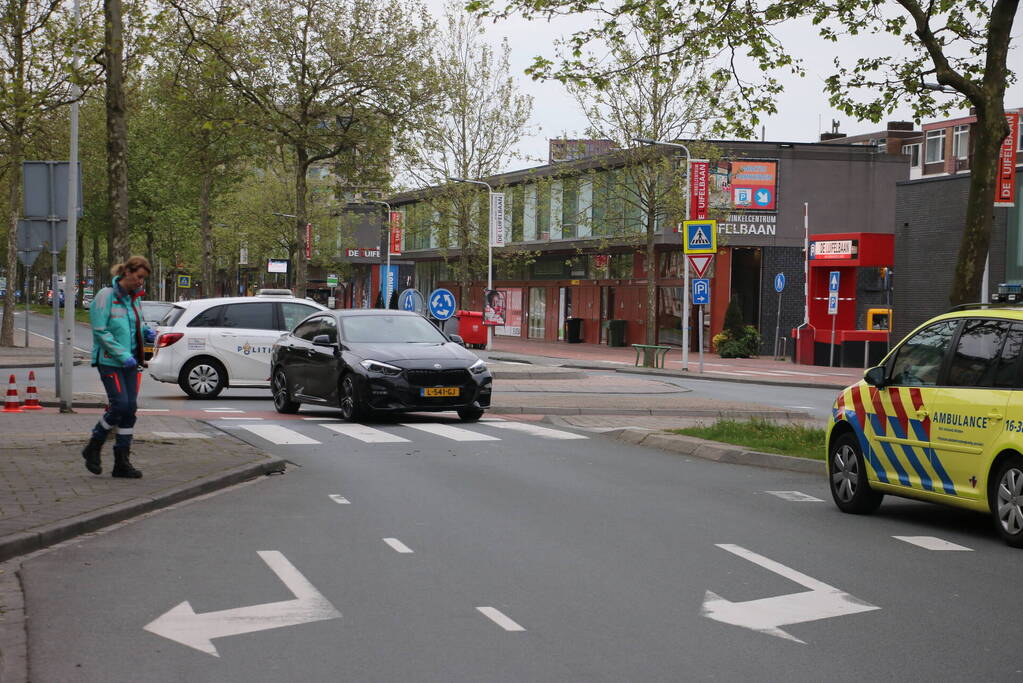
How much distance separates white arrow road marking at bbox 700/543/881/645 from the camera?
256 inches

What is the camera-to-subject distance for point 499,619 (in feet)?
21.3

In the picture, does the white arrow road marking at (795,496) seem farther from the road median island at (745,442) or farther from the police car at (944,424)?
the road median island at (745,442)

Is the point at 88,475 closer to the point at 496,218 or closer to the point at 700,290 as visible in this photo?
the point at 700,290

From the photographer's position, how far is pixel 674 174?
44.0 m

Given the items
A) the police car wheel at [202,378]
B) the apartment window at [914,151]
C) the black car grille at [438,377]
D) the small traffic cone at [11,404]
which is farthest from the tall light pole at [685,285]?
the apartment window at [914,151]

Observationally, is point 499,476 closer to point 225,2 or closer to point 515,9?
point 515,9

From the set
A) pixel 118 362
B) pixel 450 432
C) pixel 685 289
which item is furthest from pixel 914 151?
pixel 118 362

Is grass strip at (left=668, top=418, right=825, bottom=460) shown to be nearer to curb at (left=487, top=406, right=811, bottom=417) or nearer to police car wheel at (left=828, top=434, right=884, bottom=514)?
police car wheel at (left=828, top=434, right=884, bottom=514)

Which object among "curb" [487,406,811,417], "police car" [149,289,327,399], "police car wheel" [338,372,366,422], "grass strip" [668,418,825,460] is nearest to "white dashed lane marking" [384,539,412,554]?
"grass strip" [668,418,825,460]

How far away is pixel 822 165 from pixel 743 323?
26.0 feet

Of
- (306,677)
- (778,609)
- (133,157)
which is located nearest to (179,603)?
(306,677)

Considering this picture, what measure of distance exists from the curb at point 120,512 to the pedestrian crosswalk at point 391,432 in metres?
3.11

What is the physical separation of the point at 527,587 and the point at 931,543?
126 inches

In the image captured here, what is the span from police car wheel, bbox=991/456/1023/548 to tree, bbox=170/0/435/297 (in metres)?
29.9
